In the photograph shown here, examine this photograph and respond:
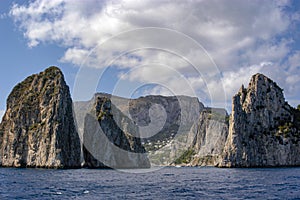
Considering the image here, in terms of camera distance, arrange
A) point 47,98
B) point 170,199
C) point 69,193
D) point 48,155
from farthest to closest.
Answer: point 47,98 → point 48,155 → point 69,193 → point 170,199

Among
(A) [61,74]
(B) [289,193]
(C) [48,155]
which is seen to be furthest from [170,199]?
(A) [61,74]

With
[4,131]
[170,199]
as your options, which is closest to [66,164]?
[4,131]

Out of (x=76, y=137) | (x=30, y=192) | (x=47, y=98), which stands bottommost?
(x=30, y=192)

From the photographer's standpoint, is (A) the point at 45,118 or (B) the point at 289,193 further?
(A) the point at 45,118

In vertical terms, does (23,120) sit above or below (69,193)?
above

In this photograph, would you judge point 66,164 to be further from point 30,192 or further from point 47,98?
point 30,192

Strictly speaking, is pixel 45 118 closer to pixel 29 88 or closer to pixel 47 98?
pixel 47 98

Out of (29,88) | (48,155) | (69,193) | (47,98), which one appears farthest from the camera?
(29,88)
